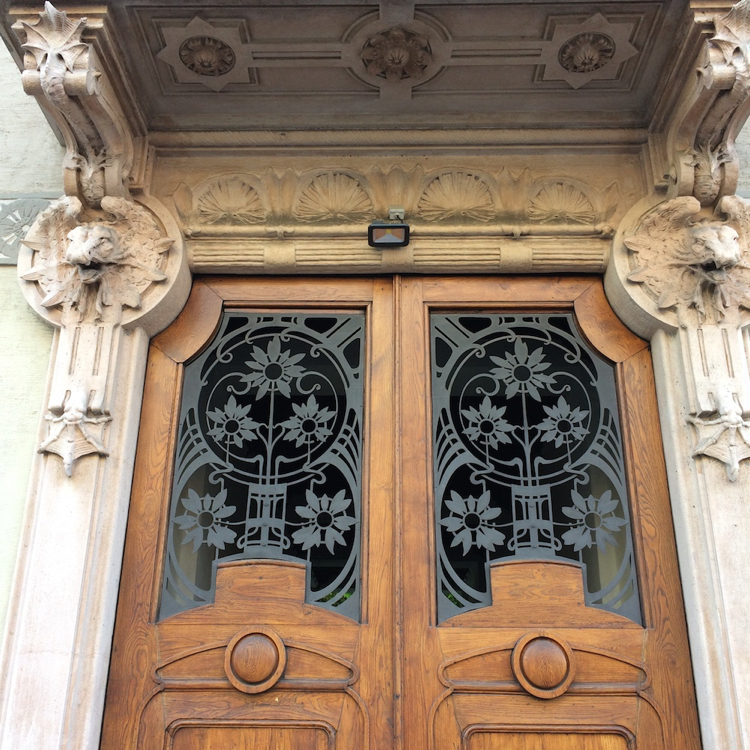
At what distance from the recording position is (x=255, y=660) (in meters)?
3.32

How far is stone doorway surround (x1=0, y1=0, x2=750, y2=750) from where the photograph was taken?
10.6 ft

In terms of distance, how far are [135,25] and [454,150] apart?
4.96 ft

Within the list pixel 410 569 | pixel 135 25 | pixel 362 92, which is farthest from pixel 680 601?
pixel 135 25

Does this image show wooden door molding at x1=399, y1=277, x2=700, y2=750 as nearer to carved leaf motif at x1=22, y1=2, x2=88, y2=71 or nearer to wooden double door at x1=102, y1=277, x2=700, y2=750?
wooden double door at x1=102, y1=277, x2=700, y2=750

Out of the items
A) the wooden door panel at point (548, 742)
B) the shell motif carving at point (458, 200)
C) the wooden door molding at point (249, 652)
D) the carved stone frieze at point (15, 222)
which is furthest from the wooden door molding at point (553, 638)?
the carved stone frieze at point (15, 222)

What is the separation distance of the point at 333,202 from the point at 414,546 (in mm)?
1645

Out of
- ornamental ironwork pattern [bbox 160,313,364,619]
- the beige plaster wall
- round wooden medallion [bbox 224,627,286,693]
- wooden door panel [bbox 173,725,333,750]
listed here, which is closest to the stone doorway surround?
the beige plaster wall

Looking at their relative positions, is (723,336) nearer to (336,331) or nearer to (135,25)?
(336,331)

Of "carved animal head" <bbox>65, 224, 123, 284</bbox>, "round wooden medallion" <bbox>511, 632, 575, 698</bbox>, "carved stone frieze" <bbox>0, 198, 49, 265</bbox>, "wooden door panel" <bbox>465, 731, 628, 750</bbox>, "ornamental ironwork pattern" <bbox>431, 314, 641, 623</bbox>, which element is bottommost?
"wooden door panel" <bbox>465, 731, 628, 750</bbox>

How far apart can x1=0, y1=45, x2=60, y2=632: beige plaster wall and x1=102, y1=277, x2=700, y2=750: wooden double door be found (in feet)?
1.52

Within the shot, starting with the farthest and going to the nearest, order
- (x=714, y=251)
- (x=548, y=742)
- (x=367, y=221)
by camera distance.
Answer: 1. (x=367, y=221)
2. (x=714, y=251)
3. (x=548, y=742)

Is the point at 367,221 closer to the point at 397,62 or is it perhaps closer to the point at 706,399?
the point at 397,62

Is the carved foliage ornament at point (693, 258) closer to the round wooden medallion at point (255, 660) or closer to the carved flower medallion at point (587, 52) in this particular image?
the carved flower medallion at point (587, 52)

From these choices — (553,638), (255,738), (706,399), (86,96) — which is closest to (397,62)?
(86,96)
